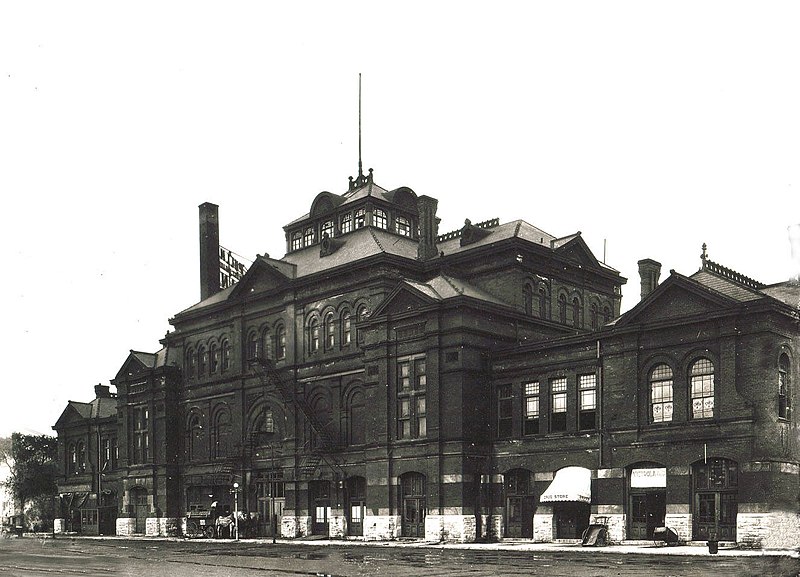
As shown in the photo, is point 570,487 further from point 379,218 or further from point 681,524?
point 379,218

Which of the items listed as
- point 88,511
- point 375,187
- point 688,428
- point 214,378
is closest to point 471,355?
point 688,428

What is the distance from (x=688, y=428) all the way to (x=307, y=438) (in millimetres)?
23975

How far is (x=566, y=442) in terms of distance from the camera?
4519cm

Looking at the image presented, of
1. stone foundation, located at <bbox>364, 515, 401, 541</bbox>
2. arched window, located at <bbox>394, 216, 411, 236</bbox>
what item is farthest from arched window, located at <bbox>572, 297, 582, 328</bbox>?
stone foundation, located at <bbox>364, 515, 401, 541</bbox>

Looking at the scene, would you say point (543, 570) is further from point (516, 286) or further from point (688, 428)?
point (516, 286)

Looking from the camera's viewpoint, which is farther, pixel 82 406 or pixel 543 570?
pixel 82 406

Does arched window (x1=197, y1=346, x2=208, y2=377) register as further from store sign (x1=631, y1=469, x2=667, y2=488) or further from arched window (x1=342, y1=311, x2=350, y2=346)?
store sign (x1=631, y1=469, x2=667, y2=488)

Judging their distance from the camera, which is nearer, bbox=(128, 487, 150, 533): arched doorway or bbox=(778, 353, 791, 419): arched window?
bbox=(778, 353, 791, 419): arched window

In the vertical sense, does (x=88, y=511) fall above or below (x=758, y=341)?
below

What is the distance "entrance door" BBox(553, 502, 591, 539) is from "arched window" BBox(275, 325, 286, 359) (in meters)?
21.5

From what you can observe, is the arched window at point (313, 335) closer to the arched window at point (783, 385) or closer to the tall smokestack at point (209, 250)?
the tall smokestack at point (209, 250)

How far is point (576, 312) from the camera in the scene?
5681 cm

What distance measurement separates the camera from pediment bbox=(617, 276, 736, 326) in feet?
131

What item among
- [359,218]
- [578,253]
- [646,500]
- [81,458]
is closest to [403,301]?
[578,253]
